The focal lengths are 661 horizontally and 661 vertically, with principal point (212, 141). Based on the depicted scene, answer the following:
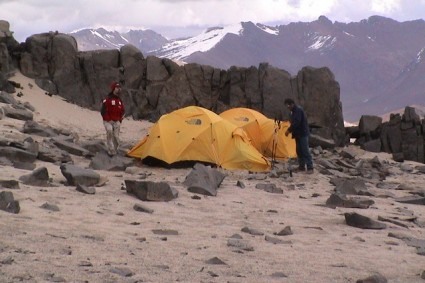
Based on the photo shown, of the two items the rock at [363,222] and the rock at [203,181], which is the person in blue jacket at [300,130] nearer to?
the rock at [203,181]

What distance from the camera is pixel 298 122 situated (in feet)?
59.5

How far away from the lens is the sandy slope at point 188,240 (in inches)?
281

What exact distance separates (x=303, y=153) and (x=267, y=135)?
15.2 ft

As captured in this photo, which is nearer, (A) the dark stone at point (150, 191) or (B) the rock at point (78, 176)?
(A) the dark stone at point (150, 191)

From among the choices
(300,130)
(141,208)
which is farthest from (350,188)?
(141,208)

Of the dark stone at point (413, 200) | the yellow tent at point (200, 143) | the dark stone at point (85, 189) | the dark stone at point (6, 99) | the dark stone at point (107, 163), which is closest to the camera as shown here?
the dark stone at point (85, 189)

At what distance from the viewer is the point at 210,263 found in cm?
772

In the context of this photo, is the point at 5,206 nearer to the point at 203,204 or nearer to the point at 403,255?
the point at 203,204

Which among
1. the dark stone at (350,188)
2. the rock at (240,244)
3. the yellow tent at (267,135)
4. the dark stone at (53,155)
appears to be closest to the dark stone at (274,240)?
the rock at (240,244)

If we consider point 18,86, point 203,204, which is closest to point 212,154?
point 203,204

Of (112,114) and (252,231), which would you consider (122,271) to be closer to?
(252,231)

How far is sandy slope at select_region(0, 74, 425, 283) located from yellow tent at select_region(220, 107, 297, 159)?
8543 mm

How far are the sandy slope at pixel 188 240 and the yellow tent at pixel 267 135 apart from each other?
28.0 ft

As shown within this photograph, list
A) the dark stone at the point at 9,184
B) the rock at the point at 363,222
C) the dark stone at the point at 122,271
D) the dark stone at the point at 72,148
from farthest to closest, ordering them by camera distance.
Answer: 1. the dark stone at the point at 72,148
2. the dark stone at the point at 9,184
3. the rock at the point at 363,222
4. the dark stone at the point at 122,271
